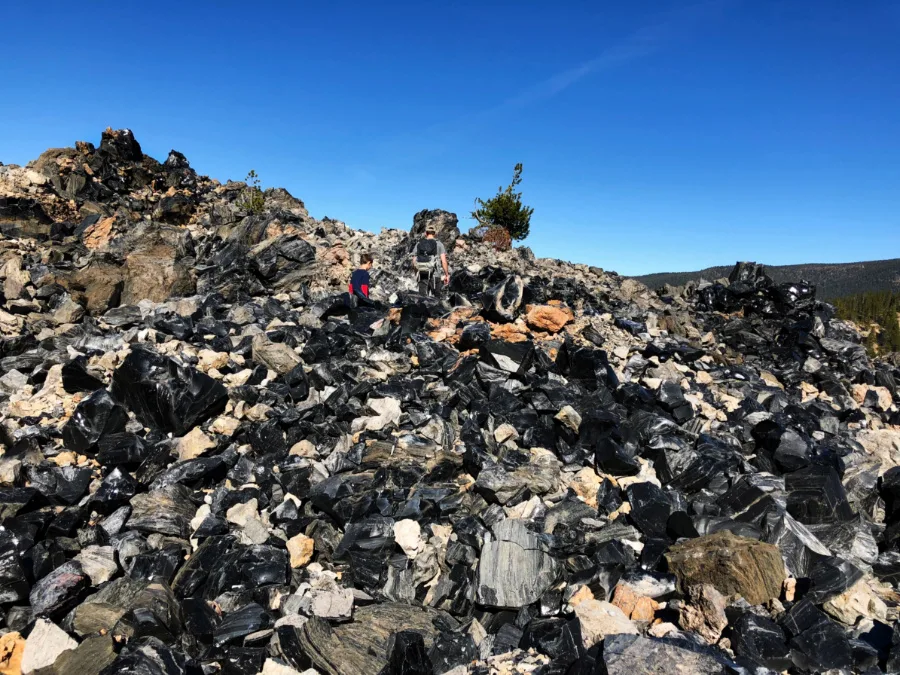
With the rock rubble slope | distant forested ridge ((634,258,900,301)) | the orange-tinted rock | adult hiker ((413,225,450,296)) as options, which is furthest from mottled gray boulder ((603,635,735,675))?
distant forested ridge ((634,258,900,301))

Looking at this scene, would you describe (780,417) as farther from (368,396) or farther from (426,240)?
(426,240)

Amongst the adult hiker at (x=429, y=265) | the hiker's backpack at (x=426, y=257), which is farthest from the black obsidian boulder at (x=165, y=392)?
the hiker's backpack at (x=426, y=257)

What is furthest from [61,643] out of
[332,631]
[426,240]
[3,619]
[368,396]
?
[426,240]

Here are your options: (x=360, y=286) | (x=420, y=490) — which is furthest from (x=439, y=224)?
(x=420, y=490)

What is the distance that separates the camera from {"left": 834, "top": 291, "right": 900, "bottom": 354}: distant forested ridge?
6694 centimetres

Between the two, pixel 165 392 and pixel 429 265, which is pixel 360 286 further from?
pixel 165 392

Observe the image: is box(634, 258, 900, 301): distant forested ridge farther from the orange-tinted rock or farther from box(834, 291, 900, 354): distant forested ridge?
→ the orange-tinted rock

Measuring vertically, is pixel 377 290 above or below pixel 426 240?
below

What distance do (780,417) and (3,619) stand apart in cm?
1049

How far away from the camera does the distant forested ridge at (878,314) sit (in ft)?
220

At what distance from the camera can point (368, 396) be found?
24.2 ft

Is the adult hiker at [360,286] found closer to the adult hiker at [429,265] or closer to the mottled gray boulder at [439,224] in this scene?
the adult hiker at [429,265]

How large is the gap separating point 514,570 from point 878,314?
9942 centimetres

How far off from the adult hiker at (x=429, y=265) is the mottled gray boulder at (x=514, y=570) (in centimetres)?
737
